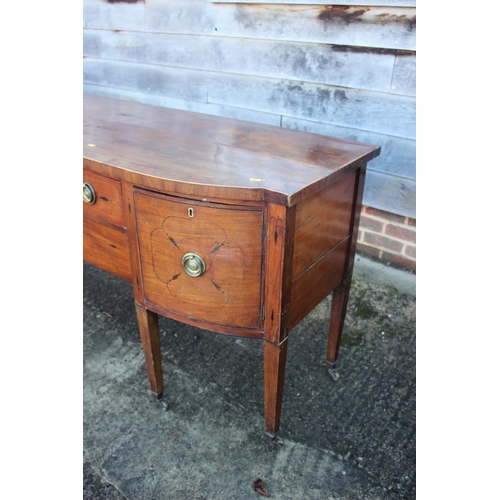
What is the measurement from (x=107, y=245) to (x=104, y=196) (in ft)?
0.63

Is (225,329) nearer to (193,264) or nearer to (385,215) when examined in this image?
(193,264)

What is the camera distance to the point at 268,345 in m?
1.33

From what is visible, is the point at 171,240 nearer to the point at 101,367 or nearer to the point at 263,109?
the point at 101,367

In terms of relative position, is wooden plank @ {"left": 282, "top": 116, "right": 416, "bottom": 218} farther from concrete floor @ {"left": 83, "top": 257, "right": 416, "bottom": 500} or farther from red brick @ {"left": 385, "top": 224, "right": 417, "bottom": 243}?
concrete floor @ {"left": 83, "top": 257, "right": 416, "bottom": 500}

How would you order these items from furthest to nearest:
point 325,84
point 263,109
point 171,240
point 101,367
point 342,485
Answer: point 263,109 < point 325,84 < point 101,367 < point 342,485 < point 171,240

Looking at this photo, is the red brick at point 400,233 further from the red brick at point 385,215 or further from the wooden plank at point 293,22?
the wooden plank at point 293,22

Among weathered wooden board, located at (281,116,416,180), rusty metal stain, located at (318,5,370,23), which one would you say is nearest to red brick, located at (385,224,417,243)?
weathered wooden board, located at (281,116,416,180)

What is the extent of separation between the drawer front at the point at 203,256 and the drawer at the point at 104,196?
101mm

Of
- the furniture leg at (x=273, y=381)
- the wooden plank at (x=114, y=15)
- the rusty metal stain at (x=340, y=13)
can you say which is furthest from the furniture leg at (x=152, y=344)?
the wooden plank at (x=114, y=15)

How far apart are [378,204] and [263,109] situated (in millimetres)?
704

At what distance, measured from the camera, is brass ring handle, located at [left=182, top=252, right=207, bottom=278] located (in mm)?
1228

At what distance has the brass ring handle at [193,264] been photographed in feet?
4.03

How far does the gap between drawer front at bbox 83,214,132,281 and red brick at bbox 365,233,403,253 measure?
124 cm
